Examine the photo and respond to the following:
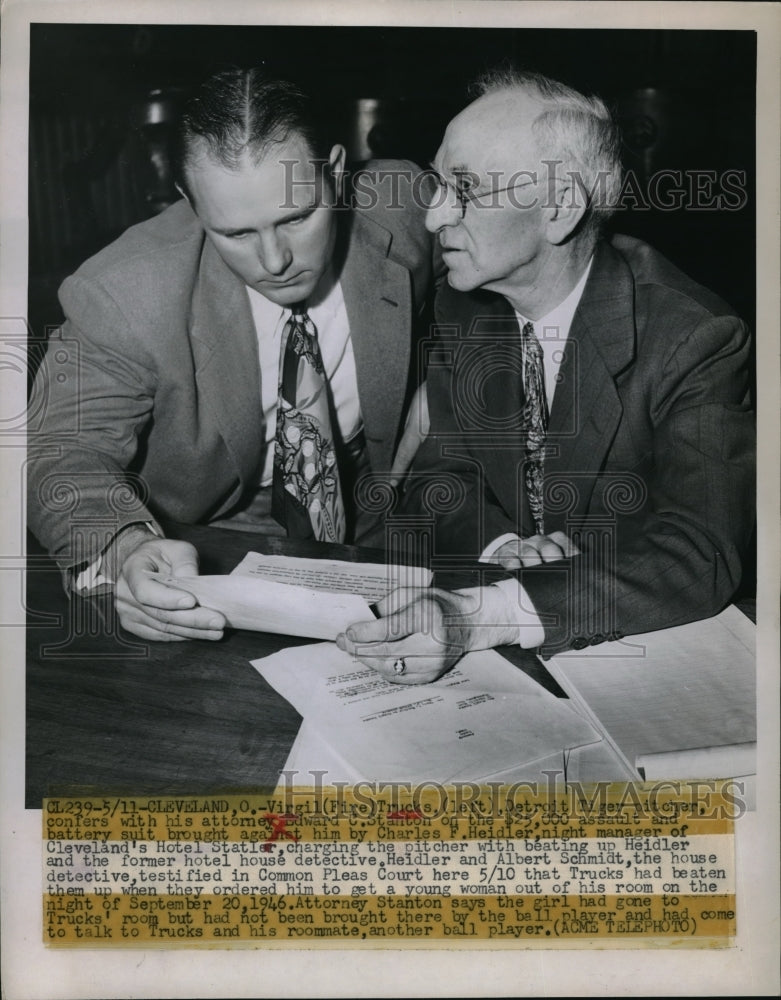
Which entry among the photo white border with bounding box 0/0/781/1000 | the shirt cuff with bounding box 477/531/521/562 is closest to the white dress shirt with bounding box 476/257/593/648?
the shirt cuff with bounding box 477/531/521/562

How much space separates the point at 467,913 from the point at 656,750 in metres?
0.43

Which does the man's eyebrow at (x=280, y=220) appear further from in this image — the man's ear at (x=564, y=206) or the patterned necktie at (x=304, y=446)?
the man's ear at (x=564, y=206)

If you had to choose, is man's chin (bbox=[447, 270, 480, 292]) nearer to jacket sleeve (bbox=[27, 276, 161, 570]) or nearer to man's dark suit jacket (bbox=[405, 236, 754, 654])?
man's dark suit jacket (bbox=[405, 236, 754, 654])

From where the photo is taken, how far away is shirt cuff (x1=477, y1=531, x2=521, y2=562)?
65.7 inches

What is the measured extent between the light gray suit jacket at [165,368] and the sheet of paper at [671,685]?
52 centimetres

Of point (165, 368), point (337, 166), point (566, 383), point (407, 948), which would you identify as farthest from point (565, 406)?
point (407, 948)

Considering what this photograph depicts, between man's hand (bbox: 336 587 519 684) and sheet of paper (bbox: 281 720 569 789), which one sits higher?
man's hand (bbox: 336 587 519 684)

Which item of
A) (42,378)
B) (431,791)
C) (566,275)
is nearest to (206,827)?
(431,791)

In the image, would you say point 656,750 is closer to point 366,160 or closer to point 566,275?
point 566,275

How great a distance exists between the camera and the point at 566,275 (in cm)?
167

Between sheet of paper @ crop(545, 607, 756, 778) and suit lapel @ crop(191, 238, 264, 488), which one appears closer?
sheet of paper @ crop(545, 607, 756, 778)

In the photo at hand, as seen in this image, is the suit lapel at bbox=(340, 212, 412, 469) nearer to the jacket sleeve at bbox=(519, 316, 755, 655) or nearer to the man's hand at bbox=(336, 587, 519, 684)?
the man's hand at bbox=(336, 587, 519, 684)

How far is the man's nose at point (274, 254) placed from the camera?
5.36 ft

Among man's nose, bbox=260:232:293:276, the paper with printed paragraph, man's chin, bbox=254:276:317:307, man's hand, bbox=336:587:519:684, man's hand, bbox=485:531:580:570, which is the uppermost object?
man's nose, bbox=260:232:293:276
